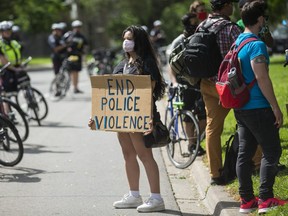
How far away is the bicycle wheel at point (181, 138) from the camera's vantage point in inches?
382

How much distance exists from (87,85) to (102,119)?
18645mm

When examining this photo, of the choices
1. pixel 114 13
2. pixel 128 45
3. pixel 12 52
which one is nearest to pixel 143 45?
pixel 128 45

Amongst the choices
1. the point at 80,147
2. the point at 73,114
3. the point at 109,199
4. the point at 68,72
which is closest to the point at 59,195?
the point at 109,199

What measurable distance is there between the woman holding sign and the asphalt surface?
0.48ft

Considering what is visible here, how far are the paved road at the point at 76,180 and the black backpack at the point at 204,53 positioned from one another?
4.54 ft

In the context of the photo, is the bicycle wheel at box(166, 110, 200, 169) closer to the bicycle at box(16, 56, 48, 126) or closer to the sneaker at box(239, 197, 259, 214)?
the sneaker at box(239, 197, 259, 214)

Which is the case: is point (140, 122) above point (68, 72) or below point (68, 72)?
above

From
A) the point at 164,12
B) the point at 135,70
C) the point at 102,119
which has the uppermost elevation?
the point at 135,70

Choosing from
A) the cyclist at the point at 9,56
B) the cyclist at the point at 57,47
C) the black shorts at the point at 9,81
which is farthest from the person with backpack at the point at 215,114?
the cyclist at the point at 57,47

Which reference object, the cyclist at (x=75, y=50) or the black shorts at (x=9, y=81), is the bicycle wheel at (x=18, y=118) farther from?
the cyclist at (x=75, y=50)

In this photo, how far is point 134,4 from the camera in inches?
2479

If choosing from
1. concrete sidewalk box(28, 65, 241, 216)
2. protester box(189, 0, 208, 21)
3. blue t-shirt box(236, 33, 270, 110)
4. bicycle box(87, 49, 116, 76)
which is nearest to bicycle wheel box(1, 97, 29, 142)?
concrete sidewalk box(28, 65, 241, 216)

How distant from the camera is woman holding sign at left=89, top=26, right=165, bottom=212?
292 inches

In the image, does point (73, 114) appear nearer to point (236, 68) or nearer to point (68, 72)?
point (68, 72)
